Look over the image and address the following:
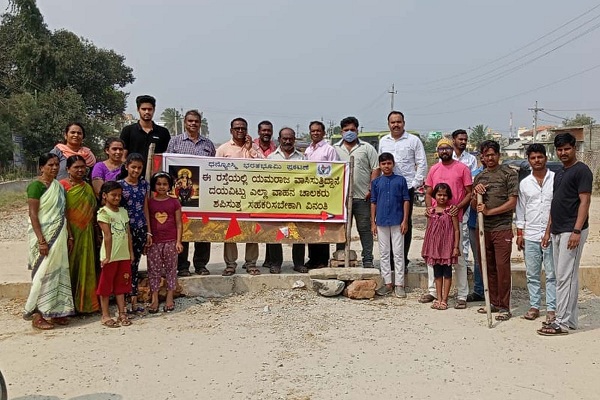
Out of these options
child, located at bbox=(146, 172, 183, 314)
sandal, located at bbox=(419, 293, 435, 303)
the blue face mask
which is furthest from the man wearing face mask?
child, located at bbox=(146, 172, 183, 314)

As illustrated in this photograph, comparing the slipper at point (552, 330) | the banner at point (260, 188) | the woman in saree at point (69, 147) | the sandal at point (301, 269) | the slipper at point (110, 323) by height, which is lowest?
the slipper at point (552, 330)

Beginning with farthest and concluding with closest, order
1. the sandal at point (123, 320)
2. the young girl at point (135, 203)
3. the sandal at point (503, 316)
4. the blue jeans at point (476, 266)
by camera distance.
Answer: the blue jeans at point (476, 266)
the sandal at point (503, 316)
the young girl at point (135, 203)
the sandal at point (123, 320)

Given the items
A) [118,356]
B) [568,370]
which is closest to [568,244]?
[568,370]

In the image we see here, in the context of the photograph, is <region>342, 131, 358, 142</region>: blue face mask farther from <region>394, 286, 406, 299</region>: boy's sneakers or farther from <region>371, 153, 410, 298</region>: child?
<region>394, 286, 406, 299</region>: boy's sneakers

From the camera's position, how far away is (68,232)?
5.54 metres

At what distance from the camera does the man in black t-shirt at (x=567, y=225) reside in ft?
16.7

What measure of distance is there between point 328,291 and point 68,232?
2.89 meters

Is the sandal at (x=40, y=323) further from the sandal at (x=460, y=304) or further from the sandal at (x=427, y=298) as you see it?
the sandal at (x=460, y=304)

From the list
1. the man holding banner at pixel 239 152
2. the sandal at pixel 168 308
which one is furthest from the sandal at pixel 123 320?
the man holding banner at pixel 239 152

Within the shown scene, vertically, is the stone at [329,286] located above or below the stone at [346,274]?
below

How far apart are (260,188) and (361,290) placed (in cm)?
171

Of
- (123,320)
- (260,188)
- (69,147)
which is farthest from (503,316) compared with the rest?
(69,147)

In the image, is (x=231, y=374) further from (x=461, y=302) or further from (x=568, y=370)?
(x=461, y=302)

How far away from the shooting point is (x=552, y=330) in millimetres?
5211
